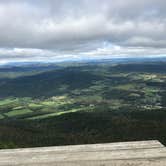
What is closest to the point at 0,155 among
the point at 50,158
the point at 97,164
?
the point at 50,158

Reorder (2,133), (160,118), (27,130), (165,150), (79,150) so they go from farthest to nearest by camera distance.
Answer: (160,118) < (27,130) < (2,133) < (79,150) < (165,150)

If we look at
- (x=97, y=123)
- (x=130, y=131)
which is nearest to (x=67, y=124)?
(x=97, y=123)

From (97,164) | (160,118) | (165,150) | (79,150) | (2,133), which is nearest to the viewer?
(97,164)

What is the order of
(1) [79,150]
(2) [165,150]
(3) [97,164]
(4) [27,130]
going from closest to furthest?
1. (3) [97,164]
2. (2) [165,150]
3. (1) [79,150]
4. (4) [27,130]

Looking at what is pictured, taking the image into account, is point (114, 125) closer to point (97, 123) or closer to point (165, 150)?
point (97, 123)

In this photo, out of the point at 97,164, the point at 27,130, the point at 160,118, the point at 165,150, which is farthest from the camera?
the point at 160,118

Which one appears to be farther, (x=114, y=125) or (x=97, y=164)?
(x=114, y=125)

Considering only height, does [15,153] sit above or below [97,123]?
above

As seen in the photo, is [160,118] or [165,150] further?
[160,118]

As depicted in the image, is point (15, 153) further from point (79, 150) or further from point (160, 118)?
point (160, 118)
